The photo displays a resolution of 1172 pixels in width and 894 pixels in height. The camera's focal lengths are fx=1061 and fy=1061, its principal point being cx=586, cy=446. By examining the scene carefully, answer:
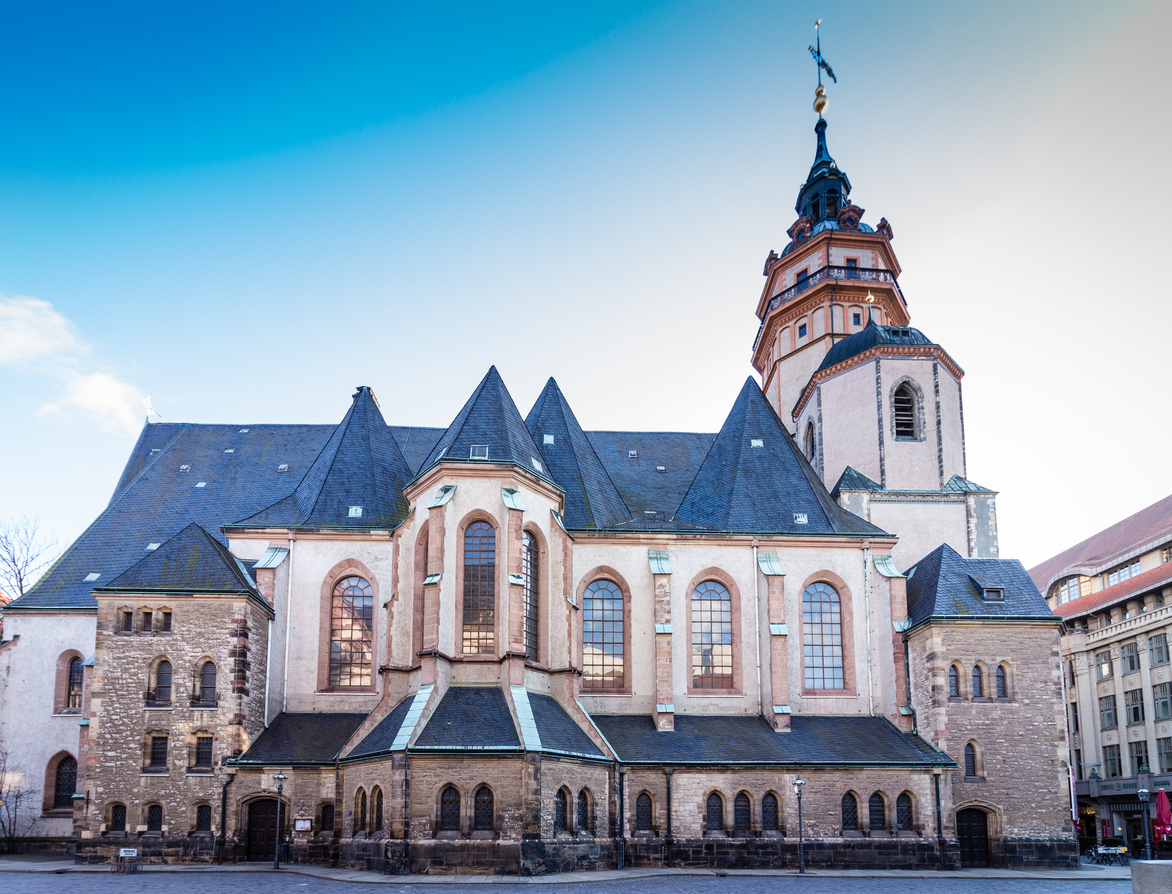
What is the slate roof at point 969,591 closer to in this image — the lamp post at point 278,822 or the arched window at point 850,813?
the arched window at point 850,813

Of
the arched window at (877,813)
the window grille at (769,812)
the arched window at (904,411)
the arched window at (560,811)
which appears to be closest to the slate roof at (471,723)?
the arched window at (560,811)

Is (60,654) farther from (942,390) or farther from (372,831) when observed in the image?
(942,390)

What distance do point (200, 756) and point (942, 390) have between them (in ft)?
106

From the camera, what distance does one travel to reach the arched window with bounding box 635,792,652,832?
35.1 m

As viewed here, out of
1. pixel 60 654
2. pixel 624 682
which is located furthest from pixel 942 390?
pixel 60 654

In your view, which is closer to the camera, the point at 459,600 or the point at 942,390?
the point at 459,600

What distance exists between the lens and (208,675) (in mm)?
35719

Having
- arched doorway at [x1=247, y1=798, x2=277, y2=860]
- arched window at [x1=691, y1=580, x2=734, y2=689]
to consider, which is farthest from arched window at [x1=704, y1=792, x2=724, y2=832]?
arched doorway at [x1=247, y1=798, x2=277, y2=860]

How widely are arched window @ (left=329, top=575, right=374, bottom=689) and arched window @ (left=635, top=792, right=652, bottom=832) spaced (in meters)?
10.8

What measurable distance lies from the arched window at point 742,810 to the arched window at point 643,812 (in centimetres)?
284

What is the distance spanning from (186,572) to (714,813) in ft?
64.4

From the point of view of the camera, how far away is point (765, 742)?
3688 cm

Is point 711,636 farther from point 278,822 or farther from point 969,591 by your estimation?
point 278,822

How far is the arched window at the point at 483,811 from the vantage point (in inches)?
1212
